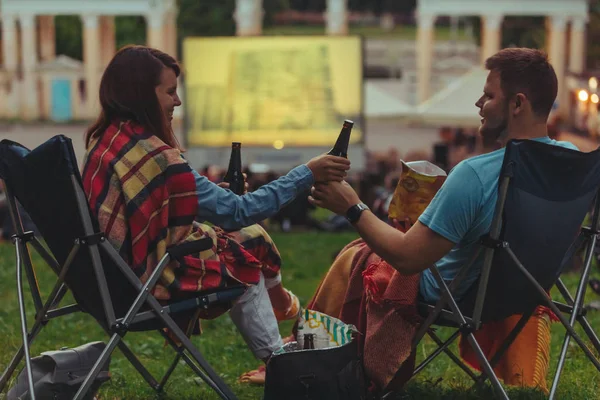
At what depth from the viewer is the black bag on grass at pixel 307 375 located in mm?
4012

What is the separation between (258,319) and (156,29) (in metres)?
43.8

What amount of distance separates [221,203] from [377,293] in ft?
2.10

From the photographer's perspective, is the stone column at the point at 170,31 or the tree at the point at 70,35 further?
the tree at the point at 70,35

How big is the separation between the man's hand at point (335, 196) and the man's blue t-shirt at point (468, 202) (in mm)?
240

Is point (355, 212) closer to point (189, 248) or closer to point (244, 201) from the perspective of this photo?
point (244, 201)

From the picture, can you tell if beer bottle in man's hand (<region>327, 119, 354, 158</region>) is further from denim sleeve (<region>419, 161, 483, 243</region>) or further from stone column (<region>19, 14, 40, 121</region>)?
stone column (<region>19, 14, 40, 121</region>)

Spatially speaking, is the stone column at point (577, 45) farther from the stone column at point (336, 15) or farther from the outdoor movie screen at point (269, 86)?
the outdoor movie screen at point (269, 86)

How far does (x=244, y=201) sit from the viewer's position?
4078 mm

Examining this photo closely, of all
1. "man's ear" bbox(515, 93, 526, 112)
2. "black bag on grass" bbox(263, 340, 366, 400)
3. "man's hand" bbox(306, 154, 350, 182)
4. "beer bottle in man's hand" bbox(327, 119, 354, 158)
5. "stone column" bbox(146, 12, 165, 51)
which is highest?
"man's ear" bbox(515, 93, 526, 112)

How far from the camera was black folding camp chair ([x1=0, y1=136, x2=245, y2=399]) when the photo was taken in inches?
152

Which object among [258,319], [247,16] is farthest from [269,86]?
[247,16]

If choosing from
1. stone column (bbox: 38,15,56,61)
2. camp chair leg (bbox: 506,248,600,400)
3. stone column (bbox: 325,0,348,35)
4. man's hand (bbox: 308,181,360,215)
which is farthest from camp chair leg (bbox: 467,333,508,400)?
stone column (bbox: 38,15,56,61)

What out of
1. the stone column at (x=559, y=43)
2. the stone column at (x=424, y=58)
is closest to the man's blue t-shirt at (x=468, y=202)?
the stone column at (x=559, y=43)

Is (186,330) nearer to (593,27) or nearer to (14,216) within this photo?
(14,216)
